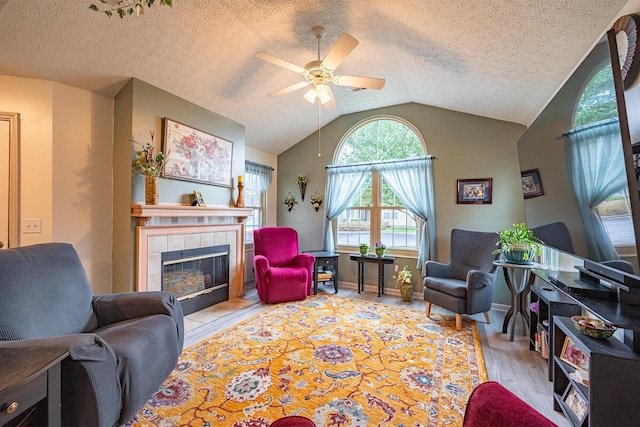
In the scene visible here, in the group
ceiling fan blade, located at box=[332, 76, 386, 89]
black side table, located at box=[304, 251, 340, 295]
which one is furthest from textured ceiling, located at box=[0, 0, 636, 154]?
black side table, located at box=[304, 251, 340, 295]

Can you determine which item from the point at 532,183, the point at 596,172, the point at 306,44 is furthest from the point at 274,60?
the point at 532,183

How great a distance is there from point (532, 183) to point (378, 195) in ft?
7.52

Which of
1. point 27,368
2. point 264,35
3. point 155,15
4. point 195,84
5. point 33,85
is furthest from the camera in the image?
point 195,84

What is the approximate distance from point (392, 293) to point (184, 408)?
3182mm

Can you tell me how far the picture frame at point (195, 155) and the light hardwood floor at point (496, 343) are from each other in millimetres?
1673

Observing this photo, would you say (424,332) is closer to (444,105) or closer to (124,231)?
(444,105)

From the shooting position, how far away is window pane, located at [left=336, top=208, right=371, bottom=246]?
14.6ft

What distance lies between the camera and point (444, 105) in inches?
146

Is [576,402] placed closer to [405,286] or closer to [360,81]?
[405,286]

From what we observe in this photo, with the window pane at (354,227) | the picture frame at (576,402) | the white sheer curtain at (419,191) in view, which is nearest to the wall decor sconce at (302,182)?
the window pane at (354,227)

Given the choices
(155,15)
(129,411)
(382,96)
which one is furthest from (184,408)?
(382,96)

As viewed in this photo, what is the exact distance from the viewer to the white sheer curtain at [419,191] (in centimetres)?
383

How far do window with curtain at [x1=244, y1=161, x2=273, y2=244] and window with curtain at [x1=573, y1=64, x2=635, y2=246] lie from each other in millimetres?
4056

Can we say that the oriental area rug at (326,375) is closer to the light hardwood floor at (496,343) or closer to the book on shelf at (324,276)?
the light hardwood floor at (496,343)
